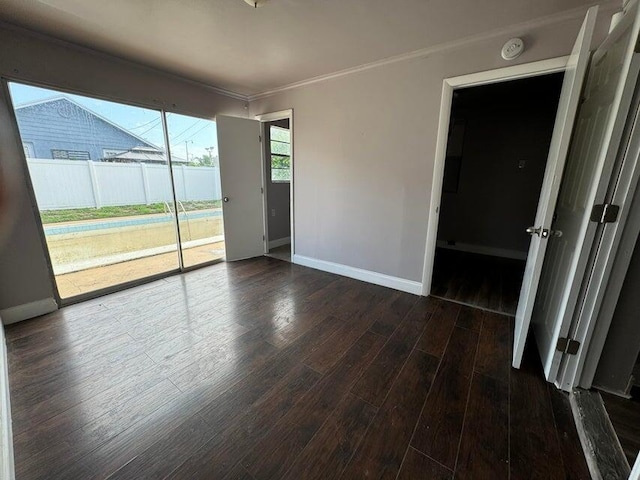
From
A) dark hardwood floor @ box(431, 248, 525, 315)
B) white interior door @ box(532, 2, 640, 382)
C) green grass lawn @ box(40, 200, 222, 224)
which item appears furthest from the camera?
dark hardwood floor @ box(431, 248, 525, 315)

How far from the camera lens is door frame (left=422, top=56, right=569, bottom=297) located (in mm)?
2027

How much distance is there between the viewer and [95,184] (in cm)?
273

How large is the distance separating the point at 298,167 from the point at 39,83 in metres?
2.59

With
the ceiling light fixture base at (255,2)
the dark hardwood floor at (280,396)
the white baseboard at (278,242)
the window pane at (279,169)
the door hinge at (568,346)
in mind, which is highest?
the ceiling light fixture base at (255,2)

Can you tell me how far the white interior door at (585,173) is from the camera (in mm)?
1299

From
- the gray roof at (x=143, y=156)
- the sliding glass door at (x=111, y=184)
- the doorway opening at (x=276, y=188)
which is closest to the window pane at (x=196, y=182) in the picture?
the sliding glass door at (x=111, y=184)

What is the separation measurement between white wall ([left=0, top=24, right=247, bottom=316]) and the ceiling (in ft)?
0.45

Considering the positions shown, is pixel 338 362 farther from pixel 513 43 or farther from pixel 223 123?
pixel 223 123

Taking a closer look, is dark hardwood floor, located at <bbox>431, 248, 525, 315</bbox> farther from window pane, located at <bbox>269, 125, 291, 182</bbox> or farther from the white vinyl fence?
the white vinyl fence

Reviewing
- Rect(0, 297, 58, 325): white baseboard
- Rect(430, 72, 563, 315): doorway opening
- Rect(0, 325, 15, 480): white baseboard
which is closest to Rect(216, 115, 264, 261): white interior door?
Rect(0, 297, 58, 325): white baseboard

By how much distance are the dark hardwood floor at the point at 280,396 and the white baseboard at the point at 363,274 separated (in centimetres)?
38

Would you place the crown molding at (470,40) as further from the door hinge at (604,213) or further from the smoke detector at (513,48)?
the door hinge at (604,213)

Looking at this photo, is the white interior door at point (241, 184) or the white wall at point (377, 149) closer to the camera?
the white wall at point (377, 149)

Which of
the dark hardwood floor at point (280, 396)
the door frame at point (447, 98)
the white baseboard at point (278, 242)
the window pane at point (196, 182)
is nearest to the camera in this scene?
the dark hardwood floor at point (280, 396)
